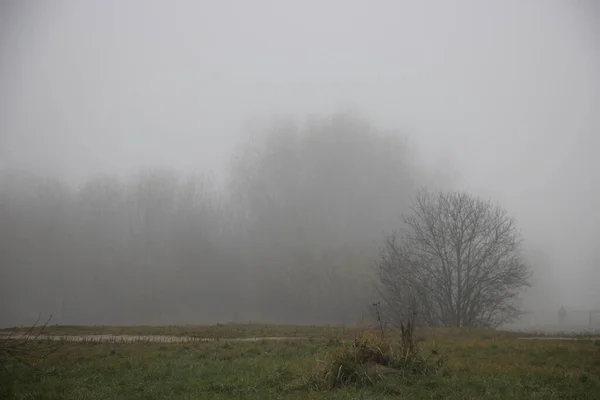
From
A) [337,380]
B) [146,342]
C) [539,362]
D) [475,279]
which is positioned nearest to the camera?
[337,380]

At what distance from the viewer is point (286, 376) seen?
423 inches

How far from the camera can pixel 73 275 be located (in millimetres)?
74250

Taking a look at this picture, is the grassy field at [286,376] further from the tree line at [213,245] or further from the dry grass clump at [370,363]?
the tree line at [213,245]

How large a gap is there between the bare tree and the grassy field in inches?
768

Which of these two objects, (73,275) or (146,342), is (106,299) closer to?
(73,275)

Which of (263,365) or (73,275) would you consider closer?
(263,365)

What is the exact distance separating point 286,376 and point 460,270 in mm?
27944

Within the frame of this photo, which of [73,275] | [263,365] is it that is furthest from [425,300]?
[73,275]

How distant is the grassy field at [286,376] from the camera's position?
894 cm

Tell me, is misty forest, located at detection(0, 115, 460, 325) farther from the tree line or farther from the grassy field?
the grassy field

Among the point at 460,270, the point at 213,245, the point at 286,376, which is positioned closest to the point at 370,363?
the point at 286,376

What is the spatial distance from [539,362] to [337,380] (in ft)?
22.7

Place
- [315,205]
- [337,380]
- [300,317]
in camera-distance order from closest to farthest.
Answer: [337,380], [300,317], [315,205]

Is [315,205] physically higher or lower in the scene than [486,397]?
higher
